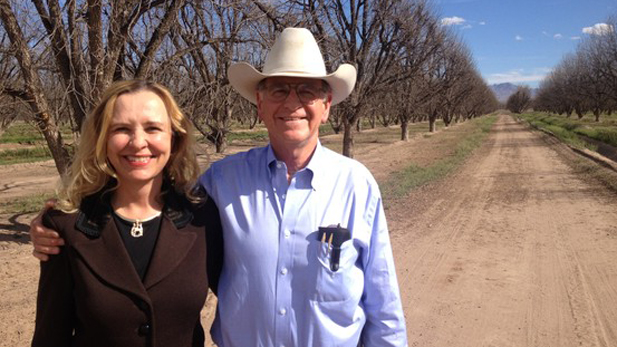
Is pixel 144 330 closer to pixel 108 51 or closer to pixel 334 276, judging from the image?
pixel 334 276

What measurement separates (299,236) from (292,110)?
531 mm

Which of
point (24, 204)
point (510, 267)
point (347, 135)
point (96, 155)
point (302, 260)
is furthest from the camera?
point (347, 135)

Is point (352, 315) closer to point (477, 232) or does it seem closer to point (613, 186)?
point (477, 232)

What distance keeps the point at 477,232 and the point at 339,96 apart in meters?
5.64

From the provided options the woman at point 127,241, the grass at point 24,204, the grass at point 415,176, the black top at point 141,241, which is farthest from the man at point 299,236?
the grass at point 24,204

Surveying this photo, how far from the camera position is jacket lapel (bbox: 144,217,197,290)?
162 centimetres

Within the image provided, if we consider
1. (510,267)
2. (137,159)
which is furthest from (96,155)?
(510,267)

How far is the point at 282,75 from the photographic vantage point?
190cm

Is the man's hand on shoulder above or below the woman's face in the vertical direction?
below

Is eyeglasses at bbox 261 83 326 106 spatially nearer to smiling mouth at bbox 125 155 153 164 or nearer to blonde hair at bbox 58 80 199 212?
blonde hair at bbox 58 80 199 212

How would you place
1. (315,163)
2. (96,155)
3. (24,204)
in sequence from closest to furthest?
1. (96,155)
2. (315,163)
3. (24,204)

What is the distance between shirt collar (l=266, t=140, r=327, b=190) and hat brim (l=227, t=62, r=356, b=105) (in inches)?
12.5

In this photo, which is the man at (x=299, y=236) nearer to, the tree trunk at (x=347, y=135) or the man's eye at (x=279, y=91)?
the man's eye at (x=279, y=91)

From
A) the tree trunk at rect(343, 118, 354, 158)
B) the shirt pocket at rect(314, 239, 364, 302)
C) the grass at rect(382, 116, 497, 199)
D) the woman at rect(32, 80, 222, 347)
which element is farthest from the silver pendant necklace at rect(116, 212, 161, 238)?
the tree trunk at rect(343, 118, 354, 158)
